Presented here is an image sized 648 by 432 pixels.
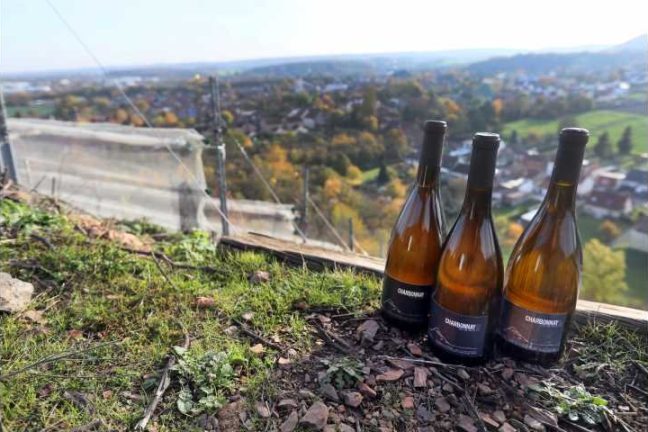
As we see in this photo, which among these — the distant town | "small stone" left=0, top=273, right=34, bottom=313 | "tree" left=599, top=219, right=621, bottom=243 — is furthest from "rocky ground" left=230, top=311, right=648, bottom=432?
→ "tree" left=599, top=219, right=621, bottom=243

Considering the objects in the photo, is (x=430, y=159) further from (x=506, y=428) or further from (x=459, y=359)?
(x=506, y=428)

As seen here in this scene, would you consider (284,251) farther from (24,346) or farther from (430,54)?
(430,54)

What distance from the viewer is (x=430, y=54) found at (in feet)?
78.1

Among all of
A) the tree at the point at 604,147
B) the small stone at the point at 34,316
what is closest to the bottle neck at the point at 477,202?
the small stone at the point at 34,316

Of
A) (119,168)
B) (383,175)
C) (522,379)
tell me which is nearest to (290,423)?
(522,379)

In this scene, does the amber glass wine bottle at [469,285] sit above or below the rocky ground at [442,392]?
above

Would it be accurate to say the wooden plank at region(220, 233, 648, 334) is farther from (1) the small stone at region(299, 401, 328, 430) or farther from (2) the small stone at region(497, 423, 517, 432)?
(1) the small stone at region(299, 401, 328, 430)

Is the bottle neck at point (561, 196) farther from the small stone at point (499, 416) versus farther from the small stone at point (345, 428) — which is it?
the small stone at point (345, 428)

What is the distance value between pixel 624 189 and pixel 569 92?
5.57 metres

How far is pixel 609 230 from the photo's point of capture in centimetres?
2084

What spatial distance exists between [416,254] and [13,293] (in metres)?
1.56

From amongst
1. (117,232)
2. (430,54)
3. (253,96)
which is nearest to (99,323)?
→ (117,232)

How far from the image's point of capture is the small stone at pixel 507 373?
1.14 meters

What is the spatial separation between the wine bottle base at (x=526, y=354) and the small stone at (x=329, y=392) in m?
0.51
